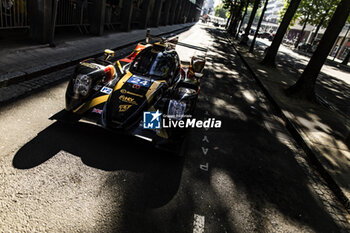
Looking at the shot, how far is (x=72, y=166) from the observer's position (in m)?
3.23

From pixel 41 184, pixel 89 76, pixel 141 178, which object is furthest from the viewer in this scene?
pixel 89 76

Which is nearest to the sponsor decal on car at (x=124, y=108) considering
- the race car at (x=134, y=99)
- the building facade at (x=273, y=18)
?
the race car at (x=134, y=99)

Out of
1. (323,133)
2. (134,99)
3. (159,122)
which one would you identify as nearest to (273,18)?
(323,133)

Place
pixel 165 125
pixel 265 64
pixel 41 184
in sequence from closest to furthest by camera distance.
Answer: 1. pixel 41 184
2. pixel 165 125
3. pixel 265 64

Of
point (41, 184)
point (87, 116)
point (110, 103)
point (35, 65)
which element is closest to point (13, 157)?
point (41, 184)

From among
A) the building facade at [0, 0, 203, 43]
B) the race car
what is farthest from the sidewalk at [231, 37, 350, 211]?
the building facade at [0, 0, 203, 43]

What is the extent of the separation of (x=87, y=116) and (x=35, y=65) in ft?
12.0

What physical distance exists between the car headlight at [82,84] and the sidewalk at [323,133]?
5.02 m

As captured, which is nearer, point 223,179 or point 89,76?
point 223,179

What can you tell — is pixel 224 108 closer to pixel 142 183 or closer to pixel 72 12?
pixel 142 183

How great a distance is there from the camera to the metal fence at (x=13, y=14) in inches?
308

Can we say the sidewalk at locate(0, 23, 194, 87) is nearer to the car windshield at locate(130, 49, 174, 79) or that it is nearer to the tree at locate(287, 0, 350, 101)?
the car windshield at locate(130, 49, 174, 79)

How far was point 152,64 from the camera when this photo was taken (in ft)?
16.0

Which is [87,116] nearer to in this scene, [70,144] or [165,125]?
[70,144]
